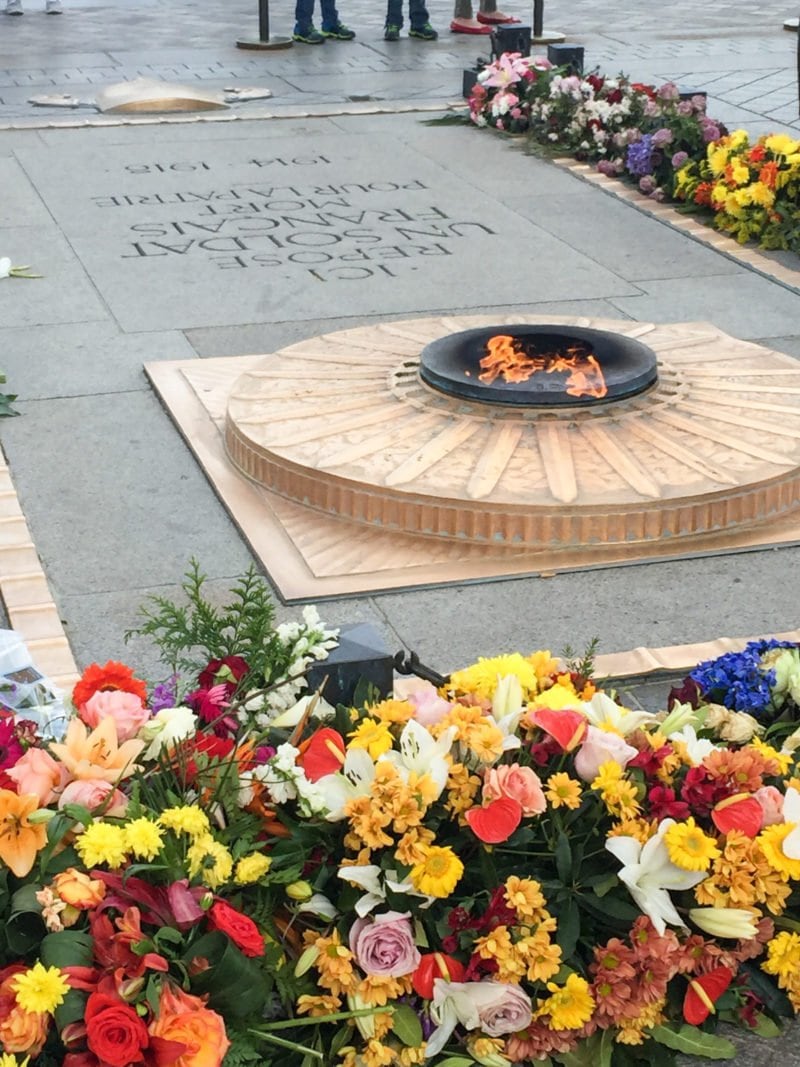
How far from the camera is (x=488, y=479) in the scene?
4926 millimetres

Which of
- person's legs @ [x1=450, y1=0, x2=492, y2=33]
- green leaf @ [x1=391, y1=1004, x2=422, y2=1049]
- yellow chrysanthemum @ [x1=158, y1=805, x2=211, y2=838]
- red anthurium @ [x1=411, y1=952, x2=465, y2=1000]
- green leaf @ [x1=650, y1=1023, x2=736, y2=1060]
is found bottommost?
person's legs @ [x1=450, y1=0, x2=492, y2=33]

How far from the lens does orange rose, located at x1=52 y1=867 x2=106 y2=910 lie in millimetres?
2498

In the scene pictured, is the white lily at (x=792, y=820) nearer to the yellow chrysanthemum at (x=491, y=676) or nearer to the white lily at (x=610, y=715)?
the white lily at (x=610, y=715)

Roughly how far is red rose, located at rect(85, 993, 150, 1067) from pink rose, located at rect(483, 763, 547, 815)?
73 centimetres

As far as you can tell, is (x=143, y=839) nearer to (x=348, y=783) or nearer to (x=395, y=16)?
(x=348, y=783)

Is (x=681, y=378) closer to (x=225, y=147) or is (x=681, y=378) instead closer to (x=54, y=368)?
(x=54, y=368)

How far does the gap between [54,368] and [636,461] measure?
2622 mm

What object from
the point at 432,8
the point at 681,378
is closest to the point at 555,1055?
the point at 681,378

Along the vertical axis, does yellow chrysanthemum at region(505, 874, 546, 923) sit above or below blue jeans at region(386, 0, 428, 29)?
above

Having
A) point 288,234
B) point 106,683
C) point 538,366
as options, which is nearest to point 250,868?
point 106,683

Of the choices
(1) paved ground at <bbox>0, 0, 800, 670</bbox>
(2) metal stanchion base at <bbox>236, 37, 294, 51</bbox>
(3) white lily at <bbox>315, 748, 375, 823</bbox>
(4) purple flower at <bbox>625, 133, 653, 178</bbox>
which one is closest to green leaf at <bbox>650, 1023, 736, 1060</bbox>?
(3) white lily at <bbox>315, 748, 375, 823</bbox>

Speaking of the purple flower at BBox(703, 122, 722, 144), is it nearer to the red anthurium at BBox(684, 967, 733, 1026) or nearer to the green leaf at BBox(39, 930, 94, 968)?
the red anthurium at BBox(684, 967, 733, 1026)

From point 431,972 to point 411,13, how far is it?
1468 cm

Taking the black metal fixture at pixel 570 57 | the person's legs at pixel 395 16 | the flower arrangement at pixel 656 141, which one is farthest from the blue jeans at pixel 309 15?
the black metal fixture at pixel 570 57
